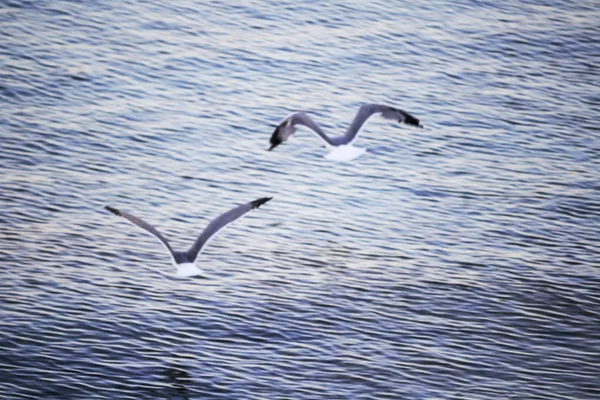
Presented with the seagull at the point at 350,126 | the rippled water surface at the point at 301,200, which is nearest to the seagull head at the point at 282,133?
Answer: the seagull at the point at 350,126

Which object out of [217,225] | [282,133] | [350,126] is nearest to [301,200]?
[350,126]

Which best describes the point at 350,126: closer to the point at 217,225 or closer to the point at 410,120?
the point at 410,120

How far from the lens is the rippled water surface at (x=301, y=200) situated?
23531 mm

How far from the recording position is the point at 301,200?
102 ft

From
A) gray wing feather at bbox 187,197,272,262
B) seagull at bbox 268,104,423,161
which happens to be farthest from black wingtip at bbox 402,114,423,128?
gray wing feather at bbox 187,197,272,262

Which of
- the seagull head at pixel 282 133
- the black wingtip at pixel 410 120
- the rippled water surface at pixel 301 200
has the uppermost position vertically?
the black wingtip at pixel 410 120

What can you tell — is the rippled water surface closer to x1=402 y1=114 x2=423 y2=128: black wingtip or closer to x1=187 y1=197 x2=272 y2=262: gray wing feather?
Result: x1=187 y1=197 x2=272 y2=262: gray wing feather

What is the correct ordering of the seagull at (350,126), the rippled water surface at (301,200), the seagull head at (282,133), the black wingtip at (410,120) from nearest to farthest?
the seagull head at (282,133) → the seagull at (350,126) → the black wingtip at (410,120) → the rippled water surface at (301,200)

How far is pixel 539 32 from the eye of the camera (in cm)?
4388

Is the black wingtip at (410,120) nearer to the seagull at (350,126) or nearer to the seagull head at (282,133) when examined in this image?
the seagull at (350,126)

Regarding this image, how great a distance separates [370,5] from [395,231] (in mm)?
17214

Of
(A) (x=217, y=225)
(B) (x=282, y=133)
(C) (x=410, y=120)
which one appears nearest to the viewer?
(B) (x=282, y=133)

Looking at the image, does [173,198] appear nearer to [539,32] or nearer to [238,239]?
[238,239]

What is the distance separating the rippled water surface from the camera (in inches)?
926
